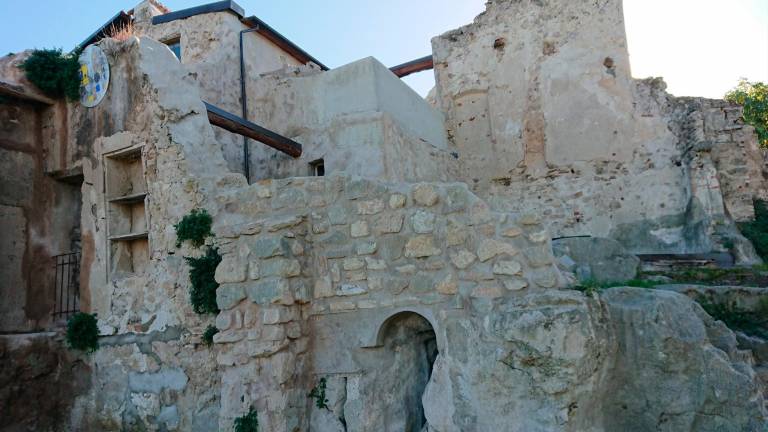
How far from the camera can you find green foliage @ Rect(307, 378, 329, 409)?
4898mm

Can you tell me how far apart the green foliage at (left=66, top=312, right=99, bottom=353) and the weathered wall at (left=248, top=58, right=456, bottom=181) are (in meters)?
3.58

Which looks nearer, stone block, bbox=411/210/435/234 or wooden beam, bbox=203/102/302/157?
stone block, bbox=411/210/435/234

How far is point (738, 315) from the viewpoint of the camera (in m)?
5.45

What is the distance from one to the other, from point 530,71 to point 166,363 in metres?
9.32

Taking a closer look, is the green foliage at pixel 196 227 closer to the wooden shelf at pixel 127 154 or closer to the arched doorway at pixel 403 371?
the wooden shelf at pixel 127 154

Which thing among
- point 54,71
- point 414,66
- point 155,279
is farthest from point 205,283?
point 414,66

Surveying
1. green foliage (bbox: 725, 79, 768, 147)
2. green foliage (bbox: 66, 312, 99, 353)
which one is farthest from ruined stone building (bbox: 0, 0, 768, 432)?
green foliage (bbox: 725, 79, 768, 147)

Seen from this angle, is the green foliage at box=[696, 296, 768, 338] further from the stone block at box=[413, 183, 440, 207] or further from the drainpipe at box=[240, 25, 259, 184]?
the drainpipe at box=[240, 25, 259, 184]

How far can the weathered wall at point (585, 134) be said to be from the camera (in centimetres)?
988

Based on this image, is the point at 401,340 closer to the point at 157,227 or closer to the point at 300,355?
the point at 300,355

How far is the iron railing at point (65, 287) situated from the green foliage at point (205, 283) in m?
2.54

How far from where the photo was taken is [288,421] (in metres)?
4.71

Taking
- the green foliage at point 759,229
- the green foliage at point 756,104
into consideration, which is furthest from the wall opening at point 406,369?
the green foliage at point 756,104

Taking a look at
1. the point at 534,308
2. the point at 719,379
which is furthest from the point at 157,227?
the point at 719,379
